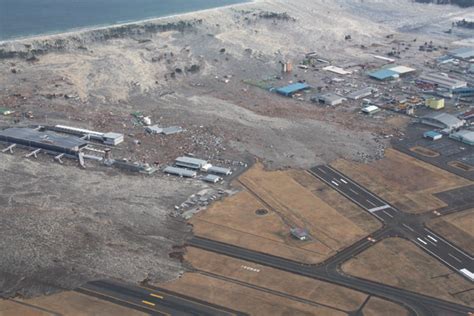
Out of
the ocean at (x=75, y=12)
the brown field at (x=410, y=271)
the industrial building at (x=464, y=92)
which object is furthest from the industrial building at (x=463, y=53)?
the brown field at (x=410, y=271)

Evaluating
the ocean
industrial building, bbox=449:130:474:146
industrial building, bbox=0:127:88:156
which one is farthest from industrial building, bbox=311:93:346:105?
the ocean

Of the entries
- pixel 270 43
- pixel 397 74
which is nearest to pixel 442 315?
pixel 397 74

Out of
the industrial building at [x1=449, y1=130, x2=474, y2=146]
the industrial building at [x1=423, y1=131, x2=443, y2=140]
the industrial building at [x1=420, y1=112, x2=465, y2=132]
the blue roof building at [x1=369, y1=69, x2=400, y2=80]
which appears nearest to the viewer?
the industrial building at [x1=449, y1=130, x2=474, y2=146]

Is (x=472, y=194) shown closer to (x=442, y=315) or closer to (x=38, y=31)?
(x=442, y=315)

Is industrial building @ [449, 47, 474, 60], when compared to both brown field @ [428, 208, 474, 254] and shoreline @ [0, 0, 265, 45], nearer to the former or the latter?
shoreline @ [0, 0, 265, 45]

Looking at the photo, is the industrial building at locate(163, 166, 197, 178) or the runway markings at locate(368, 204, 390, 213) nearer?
the runway markings at locate(368, 204, 390, 213)

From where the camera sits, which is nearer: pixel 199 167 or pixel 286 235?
pixel 286 235

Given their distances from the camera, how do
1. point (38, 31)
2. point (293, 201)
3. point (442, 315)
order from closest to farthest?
point (442, 315), point (293, 201), point (38, 31)

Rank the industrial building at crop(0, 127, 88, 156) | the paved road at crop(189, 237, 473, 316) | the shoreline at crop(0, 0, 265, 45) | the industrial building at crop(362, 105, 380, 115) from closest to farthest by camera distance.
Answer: the paved road at crop(189, 237, 473, 316) → the industrial building at crop(0, 127, 88, 156) → the industrial building at crop(362, 105, 380, 115) → the shoreline at crop(0, 0, 265, 45)
